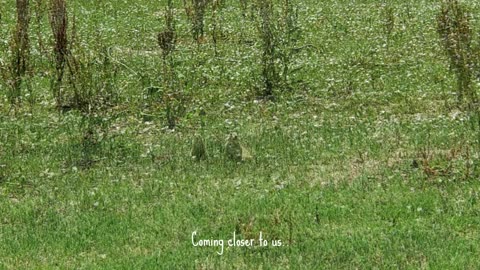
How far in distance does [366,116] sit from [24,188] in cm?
531

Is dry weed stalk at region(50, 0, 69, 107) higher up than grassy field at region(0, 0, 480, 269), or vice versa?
dry weed stalk at region(50, 0, 69, 107)

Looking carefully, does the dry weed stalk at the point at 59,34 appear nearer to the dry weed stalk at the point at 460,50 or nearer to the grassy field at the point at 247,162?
the grassy field at the point at 247,162

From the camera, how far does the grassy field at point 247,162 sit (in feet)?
25.7

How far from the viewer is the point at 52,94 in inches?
602

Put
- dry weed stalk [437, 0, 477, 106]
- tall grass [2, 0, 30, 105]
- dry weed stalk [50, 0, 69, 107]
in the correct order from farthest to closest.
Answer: tall grass [2, 0, 30, 105] < dry weed stalk [50, 0, 69, 107] < dry weed stalk [437, 0, 477, 106]

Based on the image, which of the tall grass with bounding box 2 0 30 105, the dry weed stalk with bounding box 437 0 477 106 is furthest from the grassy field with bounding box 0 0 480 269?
the dry weed stalk with bounding box 437 0 477 106

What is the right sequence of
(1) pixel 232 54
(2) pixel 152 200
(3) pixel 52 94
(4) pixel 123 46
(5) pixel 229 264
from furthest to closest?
(4) pixel 123 46 → (1) pixel 232 54 → (3) pixel 52 94 → (2) pixel 152 200 → (5) pixel 229 264

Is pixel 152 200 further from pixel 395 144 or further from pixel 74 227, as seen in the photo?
pixel 395 144

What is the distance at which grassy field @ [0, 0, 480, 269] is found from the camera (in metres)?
7.85

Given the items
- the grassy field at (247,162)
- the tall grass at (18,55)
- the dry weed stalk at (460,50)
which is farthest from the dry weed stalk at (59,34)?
the dry weed stalk at (460,50)

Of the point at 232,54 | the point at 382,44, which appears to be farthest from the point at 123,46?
the point at 382,44

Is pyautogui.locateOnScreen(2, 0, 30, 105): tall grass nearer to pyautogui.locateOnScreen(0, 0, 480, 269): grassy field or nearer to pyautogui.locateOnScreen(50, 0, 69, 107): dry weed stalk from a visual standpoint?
pyautogui.locateOnScreen(0, 0, 480, 269): grassy field

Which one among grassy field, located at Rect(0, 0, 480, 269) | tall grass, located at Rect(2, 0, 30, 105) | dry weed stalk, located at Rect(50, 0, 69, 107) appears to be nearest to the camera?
grassy field, located at Rect(0, 0, 480, 269)

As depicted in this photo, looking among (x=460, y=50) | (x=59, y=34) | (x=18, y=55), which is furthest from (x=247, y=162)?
(x=18, y=55)
